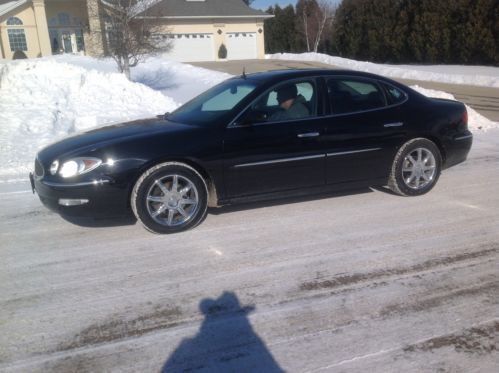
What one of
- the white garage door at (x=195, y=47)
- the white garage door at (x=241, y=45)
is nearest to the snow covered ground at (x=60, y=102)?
the white garage door at (x=195, y=47)

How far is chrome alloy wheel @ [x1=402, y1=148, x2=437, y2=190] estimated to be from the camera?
561cm

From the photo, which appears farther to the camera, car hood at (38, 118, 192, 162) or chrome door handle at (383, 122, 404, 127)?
chrome door handle at (383, 122, 404, 127)

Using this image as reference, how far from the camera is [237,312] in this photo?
10.8 feet

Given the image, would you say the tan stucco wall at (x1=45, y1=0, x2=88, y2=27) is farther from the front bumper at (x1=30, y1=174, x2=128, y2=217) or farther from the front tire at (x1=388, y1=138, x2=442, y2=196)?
the front tire at (x1=388, y1=138, x2=442, y2=196)

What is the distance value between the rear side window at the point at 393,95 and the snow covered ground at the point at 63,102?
338 cm

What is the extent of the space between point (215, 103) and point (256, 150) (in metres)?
0.95

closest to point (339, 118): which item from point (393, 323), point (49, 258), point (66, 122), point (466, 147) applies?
point (466, 147)

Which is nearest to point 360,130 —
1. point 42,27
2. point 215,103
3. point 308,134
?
point 308,134


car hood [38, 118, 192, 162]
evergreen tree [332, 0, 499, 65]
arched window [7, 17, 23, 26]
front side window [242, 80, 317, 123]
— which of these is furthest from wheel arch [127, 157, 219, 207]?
arched window [7, 17, 23, 26]

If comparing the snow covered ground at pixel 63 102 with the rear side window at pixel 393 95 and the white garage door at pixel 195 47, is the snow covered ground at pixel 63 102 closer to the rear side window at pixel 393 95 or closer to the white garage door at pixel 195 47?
the rear side window at pixel 393 95

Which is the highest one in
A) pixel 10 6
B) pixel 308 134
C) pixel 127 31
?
pixel 10 6

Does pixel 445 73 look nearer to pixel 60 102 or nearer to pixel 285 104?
pixel 60 102

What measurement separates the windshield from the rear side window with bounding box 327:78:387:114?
897 mm

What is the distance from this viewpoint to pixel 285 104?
16.8 feet
